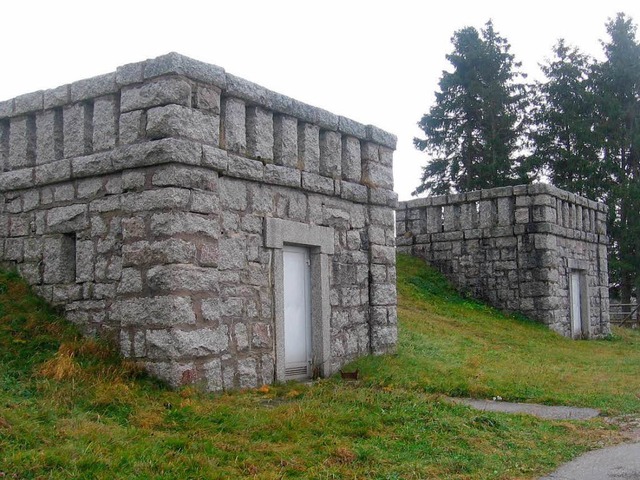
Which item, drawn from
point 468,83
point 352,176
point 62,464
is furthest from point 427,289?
point 468,83

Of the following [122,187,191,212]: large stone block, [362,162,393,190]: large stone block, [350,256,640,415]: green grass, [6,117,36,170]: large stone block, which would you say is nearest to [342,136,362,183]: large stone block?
[362,162,393,190]: large stone block

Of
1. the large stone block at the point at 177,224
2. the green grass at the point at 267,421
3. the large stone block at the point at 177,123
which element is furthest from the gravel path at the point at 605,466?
the large stone block at the point at 177,123

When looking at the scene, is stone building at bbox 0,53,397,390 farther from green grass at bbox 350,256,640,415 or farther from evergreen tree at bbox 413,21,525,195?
evergreen tree at bbox 413,21,525,195

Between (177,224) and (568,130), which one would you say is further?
(568,130)

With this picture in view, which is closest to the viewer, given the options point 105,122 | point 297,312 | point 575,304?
point 105,122

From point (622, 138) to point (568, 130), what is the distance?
2169 millimetres

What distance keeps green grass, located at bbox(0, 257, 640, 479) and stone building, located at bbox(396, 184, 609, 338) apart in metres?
7.22

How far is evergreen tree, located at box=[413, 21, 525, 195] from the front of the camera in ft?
105

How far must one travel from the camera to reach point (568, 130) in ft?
103

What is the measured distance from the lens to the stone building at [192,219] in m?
7.96

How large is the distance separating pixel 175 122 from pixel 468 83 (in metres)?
26.2

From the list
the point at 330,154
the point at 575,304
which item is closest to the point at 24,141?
the point at 330,154

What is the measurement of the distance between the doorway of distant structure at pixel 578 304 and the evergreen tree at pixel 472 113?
471 inches

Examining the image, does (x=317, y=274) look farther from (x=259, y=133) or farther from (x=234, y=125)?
(x=234, y=125)
